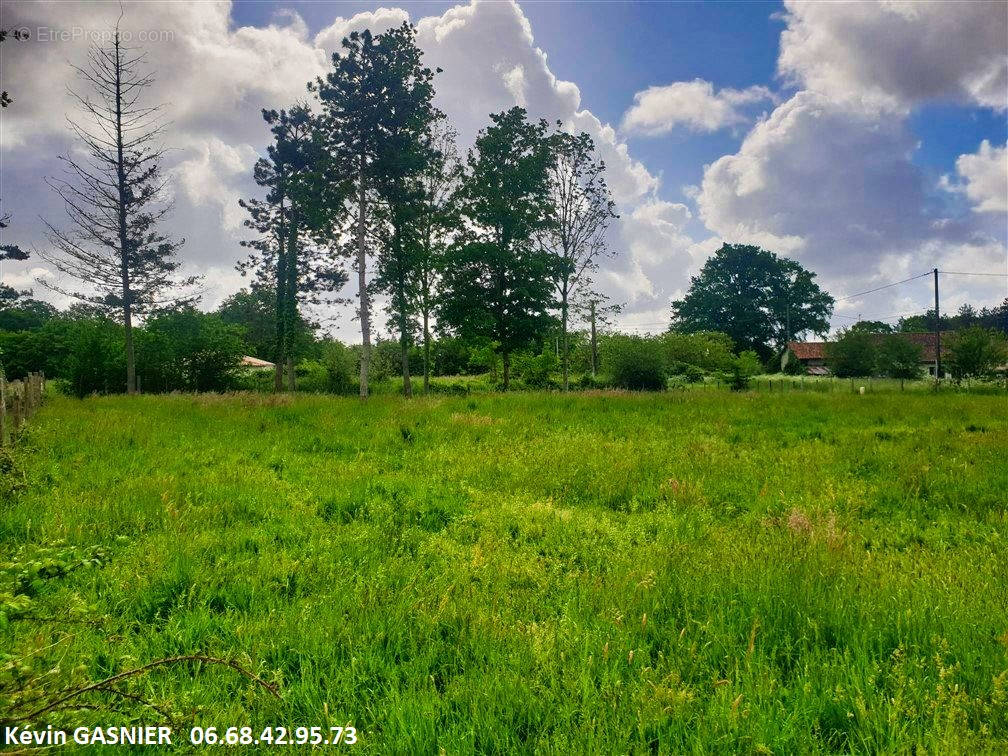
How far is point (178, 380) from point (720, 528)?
38.2 metres

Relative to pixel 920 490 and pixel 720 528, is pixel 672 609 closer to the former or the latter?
pixel 720 528

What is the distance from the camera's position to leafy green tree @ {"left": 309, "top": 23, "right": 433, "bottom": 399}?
22734 millimetres

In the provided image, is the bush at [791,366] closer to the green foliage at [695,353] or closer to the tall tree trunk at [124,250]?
the green foliage at [695,353]

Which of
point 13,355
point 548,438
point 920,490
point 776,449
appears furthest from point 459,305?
point 13,355

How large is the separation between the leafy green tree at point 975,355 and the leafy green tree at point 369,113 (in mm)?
50640

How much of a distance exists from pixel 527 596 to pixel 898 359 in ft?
222

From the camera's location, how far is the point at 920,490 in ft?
21.3

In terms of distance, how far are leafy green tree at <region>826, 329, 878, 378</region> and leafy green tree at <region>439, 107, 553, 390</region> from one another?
46350 millimetres

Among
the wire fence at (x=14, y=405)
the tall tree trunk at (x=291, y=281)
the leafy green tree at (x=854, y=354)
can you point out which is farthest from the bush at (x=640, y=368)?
the leafy green tree at (x=854, y=354)

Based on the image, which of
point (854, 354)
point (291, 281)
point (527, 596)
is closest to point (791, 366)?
point (854, 354)

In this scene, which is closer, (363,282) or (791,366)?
(363,282)

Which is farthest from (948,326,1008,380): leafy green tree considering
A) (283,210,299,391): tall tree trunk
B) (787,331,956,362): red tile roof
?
(283,210,299,391): tall tree trunk

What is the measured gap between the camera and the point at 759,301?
250 ft

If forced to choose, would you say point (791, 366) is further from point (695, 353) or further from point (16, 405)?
point (16, 405)
